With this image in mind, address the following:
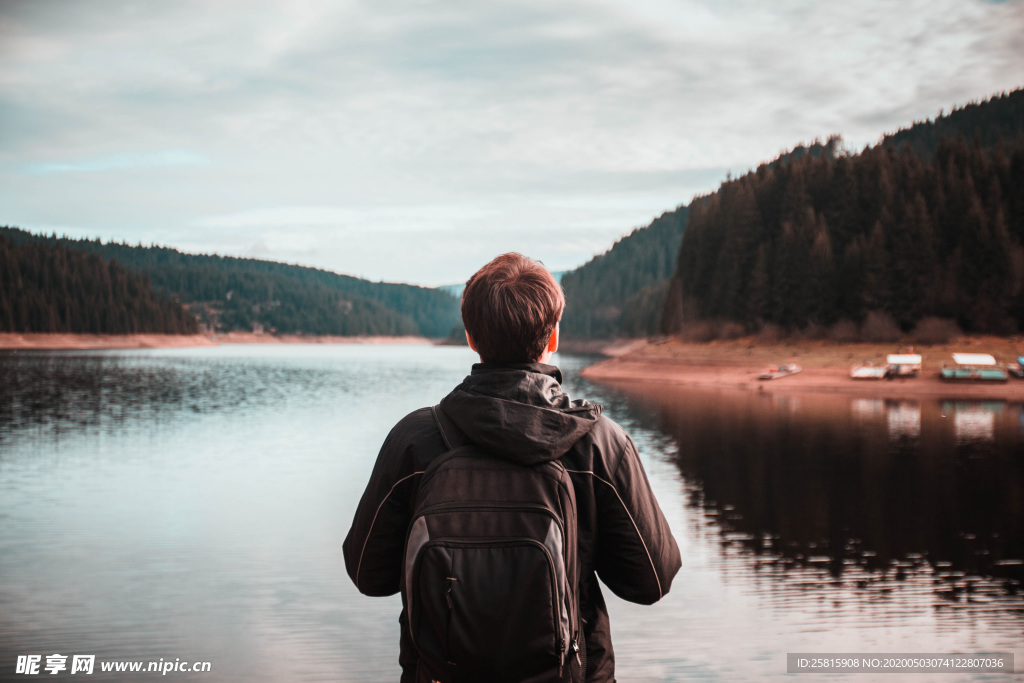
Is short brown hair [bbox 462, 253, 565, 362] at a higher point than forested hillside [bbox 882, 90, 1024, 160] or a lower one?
lower

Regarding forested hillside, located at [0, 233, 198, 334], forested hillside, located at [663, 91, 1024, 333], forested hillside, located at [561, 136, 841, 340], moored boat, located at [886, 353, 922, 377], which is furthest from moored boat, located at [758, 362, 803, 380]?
forested hillside, located at [0, 233, 198, 334]

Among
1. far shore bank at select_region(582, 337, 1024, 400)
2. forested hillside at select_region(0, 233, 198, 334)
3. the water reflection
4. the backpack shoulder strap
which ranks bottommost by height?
the water reflection

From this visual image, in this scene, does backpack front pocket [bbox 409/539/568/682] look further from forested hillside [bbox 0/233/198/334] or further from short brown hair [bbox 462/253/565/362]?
forested hillside [bbox 0/233/198/334]

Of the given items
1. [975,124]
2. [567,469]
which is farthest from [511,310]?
[975,124]

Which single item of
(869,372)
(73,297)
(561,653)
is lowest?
(869,372)

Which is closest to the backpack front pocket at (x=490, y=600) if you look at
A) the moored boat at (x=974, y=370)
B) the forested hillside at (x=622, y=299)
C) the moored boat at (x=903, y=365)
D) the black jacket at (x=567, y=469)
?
the black jacket at (x=567, y=469)

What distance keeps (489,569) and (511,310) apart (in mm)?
805

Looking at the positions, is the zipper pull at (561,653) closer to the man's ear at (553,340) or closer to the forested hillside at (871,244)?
the man's ear at (553,340)

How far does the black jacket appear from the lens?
2.33 metres

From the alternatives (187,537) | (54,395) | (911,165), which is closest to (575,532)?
(187,537)

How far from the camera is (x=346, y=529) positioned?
1399 centimetres

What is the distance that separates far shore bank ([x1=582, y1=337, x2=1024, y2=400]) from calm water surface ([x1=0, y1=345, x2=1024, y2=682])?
18.6 metres

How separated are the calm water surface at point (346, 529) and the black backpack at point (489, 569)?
19.4 feet

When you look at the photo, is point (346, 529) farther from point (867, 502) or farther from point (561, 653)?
point (561, 653)
